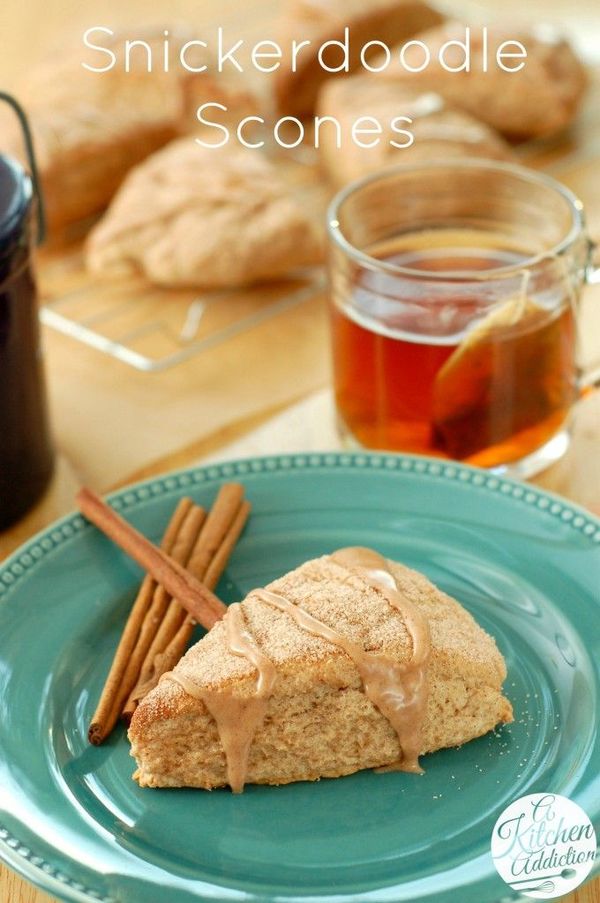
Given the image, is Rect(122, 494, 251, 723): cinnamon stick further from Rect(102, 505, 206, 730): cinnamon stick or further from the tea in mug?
the tea in mug

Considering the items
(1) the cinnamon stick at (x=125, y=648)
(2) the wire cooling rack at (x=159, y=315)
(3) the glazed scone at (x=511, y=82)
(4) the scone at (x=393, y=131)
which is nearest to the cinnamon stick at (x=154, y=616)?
(1) the cinnamon stick at (x=125, y=648)

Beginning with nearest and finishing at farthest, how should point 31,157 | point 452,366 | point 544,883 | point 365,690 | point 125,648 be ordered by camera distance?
point 544,883 → point 365,690 → point 125,648 → point 452,366 → point 31,157

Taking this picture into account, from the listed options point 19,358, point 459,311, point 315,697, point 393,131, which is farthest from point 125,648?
point 393,131

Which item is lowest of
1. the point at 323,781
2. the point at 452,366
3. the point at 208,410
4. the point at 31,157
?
the point at 208,410

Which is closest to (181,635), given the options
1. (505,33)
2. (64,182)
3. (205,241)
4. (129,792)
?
(129,792)

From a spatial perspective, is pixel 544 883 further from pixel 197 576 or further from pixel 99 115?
pixel 99 115

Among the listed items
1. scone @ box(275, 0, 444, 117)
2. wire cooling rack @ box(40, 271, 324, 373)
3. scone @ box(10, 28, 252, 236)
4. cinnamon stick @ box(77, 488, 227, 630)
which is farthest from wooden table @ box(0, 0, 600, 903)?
scone @ box(275, 0, 444, 117)

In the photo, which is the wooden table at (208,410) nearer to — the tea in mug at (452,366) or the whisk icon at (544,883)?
the tea in mug at (452,366)
